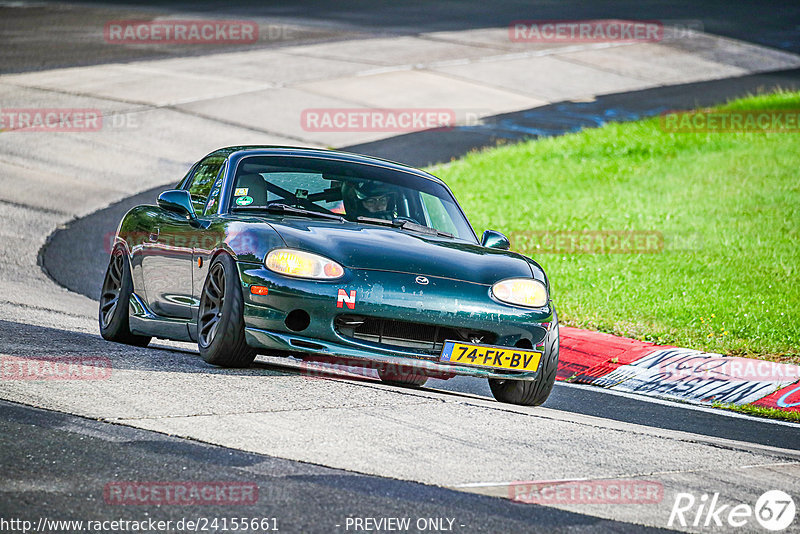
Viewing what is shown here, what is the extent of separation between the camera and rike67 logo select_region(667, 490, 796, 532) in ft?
15.8

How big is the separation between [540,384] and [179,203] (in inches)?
101

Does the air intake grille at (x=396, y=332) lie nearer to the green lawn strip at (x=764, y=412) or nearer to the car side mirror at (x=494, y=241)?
the car side mirror at (x=494, y=241)

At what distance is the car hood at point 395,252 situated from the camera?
22.1ft

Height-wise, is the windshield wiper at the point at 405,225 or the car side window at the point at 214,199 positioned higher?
the car side window at the point at 214,199

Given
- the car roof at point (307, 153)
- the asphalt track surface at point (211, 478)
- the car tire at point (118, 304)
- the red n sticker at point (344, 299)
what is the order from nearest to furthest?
the asphalt track surface at point (211, 478)
the red n sticker at point (344, 299)
the car roof at point (307, 153)
the car tire at point (118, 304)

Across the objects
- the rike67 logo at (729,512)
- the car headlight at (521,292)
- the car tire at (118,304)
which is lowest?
the car tire at (118,304)

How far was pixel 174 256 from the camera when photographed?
313 inches

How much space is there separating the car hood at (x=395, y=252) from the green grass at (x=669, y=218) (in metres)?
3.31

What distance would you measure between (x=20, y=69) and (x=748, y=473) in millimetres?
21766

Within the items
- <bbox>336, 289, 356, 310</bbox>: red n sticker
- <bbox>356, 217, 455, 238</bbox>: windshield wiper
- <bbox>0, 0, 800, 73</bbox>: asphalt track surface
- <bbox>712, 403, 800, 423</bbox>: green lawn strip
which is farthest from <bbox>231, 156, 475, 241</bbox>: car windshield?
<bbox>0, 0, 800, 73</bbox>: asphalt track surface

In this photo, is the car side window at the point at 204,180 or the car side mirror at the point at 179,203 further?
the car side window at the point at 204,180

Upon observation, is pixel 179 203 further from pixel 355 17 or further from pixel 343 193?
pixel 355 17

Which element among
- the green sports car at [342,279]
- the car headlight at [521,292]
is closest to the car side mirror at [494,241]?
the green sports car at [342,279]

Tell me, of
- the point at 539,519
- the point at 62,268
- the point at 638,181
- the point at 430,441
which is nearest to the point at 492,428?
the point at 430,441
